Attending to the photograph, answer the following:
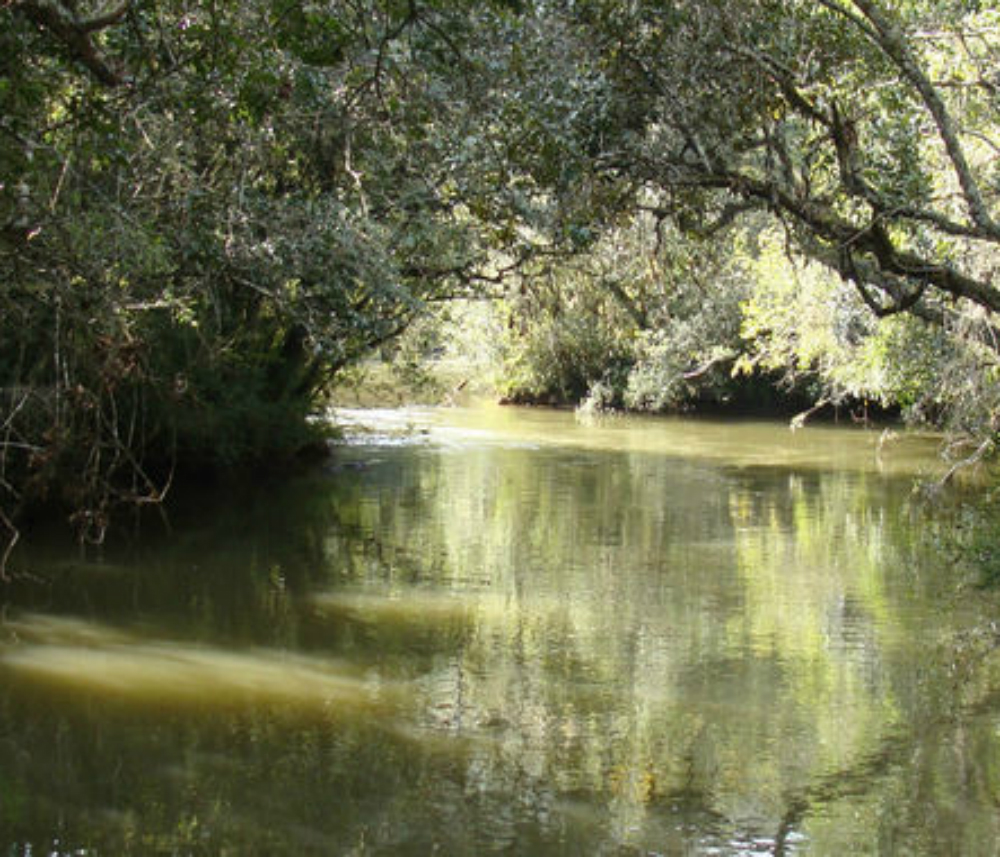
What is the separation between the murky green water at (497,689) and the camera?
7145 millimetres

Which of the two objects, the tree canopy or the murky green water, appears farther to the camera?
the murky green water

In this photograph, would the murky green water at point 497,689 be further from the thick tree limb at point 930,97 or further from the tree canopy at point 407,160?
the thick tree limb at point 930,97

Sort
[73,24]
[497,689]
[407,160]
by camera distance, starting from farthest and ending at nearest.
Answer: [407,160]
[497,689]
[73,24]

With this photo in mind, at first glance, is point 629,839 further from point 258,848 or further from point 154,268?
point 154,268

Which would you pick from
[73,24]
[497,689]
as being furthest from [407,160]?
[73,24]

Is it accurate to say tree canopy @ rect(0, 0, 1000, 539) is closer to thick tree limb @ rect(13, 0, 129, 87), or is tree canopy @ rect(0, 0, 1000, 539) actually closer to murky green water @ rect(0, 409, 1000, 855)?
thick tree limb @ rect(13, 0, 129, 87)

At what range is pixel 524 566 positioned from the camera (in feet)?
46.9

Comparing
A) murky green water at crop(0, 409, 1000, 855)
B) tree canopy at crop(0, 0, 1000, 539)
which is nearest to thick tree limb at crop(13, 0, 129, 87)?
tree canopy at crop(0, 0, 1000, 539)

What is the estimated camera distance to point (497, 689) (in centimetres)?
958

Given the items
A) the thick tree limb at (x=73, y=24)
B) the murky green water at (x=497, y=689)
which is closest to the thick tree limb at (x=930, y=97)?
the murky green water at (x=497, y=689)

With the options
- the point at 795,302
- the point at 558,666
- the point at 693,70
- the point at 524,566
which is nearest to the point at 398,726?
the point at 558,666

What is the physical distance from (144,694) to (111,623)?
223cm

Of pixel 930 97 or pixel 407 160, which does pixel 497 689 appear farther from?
pixel 407 160

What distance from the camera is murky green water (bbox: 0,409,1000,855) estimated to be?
7.14 m
